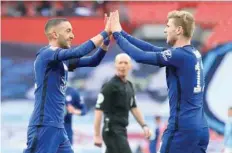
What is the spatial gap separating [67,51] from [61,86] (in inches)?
17.4

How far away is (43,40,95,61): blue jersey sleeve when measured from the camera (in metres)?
6.56

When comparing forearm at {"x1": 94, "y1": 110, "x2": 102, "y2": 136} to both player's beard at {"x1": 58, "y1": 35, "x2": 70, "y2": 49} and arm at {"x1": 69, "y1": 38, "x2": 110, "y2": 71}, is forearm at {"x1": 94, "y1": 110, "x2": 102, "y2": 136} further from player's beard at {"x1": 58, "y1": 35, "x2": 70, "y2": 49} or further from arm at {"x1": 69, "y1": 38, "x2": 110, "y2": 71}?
player's beard at {"x1": 58, "y1": 35, "x2": 70, "y2": 49}

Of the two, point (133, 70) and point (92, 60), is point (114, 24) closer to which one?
point (92, 60)

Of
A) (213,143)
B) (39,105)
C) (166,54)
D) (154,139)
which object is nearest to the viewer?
(166,54)

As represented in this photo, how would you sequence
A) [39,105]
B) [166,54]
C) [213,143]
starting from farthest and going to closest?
1. [213,143]
2. [39,105]
3. [166,54]

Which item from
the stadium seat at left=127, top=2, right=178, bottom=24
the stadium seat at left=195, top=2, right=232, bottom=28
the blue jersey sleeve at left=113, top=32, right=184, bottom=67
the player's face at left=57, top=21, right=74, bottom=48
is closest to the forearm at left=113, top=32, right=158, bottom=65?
the blue jersey sleeve at left=113, top=32, right=184, bottom=67

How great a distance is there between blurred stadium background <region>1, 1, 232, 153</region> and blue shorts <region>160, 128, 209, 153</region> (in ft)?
31.9

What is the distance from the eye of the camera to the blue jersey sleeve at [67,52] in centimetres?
656

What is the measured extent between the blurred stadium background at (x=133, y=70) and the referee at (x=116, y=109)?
6.30 meters

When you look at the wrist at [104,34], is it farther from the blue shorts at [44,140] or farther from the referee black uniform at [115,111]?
the referee black uniform at [115,111]

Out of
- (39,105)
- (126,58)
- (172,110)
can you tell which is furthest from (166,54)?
(126,58)

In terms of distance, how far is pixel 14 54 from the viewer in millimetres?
16969

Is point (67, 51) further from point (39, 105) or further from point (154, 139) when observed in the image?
point (154, 139)

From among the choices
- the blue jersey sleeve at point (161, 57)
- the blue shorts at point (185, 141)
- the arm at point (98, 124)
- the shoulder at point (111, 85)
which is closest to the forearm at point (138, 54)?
the blue jersey sleeve at point (161, 57)
